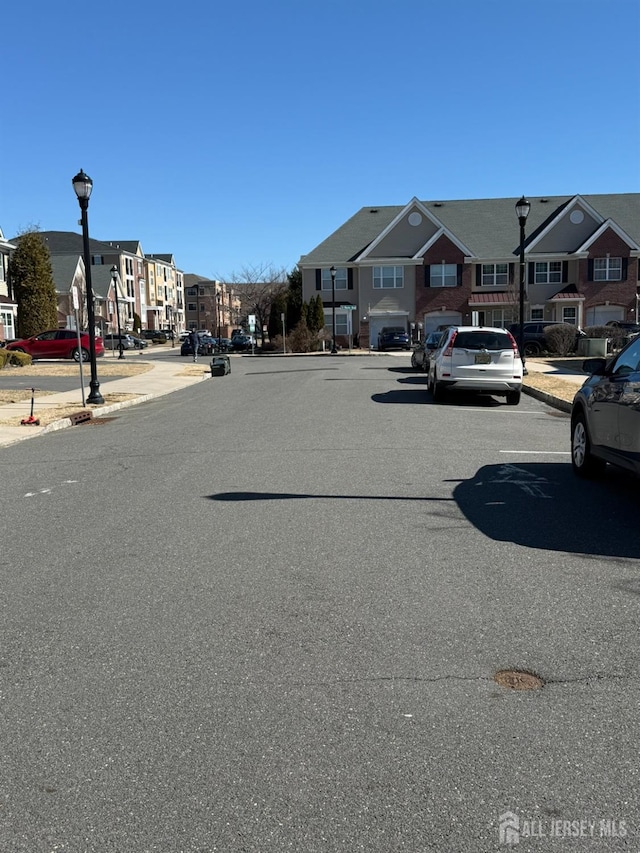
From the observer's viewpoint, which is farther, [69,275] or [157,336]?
[157,336]

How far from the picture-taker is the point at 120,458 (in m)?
10.9

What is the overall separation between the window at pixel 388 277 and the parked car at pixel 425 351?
26.3 m

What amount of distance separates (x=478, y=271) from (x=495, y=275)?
4.07 feet

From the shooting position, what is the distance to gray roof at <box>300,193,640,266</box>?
56.4m

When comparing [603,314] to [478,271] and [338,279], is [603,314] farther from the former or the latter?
[338,279]

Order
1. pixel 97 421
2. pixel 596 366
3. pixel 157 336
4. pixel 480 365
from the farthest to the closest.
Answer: pixel 157 336 < pixel 480 365 < pixel 97 421 < pixel 596 366

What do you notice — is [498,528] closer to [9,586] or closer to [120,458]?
[9,586]

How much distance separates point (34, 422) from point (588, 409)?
10572mm

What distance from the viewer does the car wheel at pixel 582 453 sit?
8664mm

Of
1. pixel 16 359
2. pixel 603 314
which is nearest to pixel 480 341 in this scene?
pixel 16 359

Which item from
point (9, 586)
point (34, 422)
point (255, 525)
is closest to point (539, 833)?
point (9, 586)

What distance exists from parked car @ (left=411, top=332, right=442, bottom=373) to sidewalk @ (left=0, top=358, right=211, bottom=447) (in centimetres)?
810

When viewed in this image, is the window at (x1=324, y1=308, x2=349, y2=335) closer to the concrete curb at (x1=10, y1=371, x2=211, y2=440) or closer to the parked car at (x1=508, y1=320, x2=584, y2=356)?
the parked car at (x1=508, y1=320, x2=584, y2=356)

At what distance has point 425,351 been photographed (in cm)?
2756
